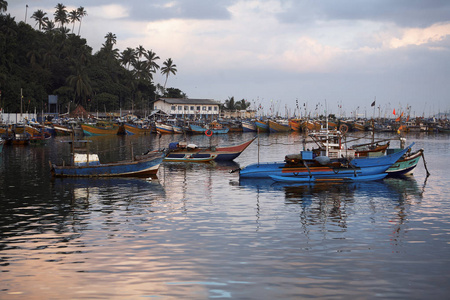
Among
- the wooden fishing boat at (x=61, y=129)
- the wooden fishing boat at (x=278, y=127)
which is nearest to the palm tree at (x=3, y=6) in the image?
the wooden fishing boat at (x=61, y=129)

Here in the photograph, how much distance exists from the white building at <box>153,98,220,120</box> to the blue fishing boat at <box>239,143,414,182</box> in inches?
3958

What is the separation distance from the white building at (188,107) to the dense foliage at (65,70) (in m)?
5.52

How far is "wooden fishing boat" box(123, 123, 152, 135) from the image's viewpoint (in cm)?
10325

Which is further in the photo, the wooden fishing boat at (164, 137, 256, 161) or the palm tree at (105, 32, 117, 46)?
the palm tree at (105, 32, 117, 46)

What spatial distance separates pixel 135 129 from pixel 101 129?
350 inches

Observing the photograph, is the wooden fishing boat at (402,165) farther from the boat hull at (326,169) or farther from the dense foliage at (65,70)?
the dense foliage at (65,70)

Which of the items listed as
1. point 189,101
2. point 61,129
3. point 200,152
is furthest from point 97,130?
point 200,152

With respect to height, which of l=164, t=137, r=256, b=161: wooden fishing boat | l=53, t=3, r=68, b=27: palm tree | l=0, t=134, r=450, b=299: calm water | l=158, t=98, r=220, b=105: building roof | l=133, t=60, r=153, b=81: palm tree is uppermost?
l=53, t=3, r=68, b=27: palm tree

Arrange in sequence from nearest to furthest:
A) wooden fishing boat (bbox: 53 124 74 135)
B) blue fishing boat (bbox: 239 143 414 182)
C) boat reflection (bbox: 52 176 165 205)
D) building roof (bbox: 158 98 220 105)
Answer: boat reflection (bbox: 52 176 165 205), blue fishing boat (bbox: 239 143 414 182), wooden fishing boat (bbox: 53 124 74 135), building roof (bbox: 158 98 220 105)

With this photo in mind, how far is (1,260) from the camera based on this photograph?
16.0 m

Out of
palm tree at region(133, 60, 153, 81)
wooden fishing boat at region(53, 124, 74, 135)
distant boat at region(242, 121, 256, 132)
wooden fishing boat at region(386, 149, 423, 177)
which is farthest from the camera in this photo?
palm tree at region(133, 60, 153, 81)

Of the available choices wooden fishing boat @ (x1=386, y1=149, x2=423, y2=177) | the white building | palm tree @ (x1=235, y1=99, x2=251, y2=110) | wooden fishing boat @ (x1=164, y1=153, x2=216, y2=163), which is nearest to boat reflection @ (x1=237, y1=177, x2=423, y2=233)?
wooden fishing boat @ (x1=386, y1=149, x2=423, y2=177)

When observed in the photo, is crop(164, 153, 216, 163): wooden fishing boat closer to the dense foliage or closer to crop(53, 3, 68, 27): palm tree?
the dense foliage

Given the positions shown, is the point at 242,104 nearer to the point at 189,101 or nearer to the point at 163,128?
the point at 189,101
